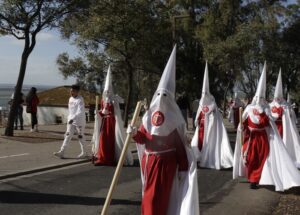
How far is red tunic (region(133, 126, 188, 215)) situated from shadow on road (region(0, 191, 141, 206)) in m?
2.51

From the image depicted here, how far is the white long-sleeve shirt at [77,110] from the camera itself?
44.7 ft

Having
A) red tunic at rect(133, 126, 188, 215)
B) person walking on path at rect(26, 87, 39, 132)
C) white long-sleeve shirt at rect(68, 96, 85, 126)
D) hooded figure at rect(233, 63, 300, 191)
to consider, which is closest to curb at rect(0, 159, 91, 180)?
white long-sleeve shirt at rect(68, 96, 85, 126)

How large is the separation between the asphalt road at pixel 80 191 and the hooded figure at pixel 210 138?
0.68 m

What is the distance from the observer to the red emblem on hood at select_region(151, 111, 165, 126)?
6.25 m

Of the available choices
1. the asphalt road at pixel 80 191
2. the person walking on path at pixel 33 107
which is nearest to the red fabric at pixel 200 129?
the asphalt road at pixel 80 191

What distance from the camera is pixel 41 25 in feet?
61.0

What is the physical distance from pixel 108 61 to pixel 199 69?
288 inches

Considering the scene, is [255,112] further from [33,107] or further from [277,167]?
[33,107]

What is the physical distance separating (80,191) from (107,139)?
353 cm

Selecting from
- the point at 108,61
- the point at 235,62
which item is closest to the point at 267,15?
Result: the point at 235,62

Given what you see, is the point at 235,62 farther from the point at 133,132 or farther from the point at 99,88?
the point at 133,132

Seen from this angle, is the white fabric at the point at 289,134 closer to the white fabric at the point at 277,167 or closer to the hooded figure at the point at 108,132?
Result: the white fabric at the point at 277,167

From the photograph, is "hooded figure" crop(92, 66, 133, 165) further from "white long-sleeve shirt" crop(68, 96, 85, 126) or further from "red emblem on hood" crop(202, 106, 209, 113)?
"red emblem on hood" crop(202, 106, 209, 113)

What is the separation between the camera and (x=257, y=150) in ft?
34.2
